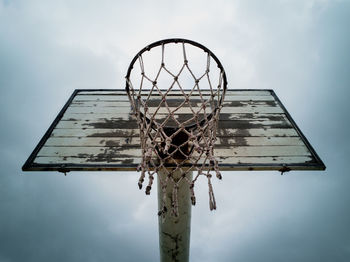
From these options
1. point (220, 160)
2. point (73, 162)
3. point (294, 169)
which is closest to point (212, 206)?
point (220, 160)

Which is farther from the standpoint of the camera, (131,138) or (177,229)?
(177,229)

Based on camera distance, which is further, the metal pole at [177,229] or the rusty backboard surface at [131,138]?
the metal pole at [177,229]

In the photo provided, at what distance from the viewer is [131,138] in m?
2.74

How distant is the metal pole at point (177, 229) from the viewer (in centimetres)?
280

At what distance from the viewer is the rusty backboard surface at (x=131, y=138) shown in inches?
94.1

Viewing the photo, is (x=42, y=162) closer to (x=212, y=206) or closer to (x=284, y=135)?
(x=212, y=206)

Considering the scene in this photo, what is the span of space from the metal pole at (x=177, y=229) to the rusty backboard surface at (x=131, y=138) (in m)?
0.68

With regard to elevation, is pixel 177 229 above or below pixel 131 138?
below

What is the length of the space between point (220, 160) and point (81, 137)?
181 centimetres

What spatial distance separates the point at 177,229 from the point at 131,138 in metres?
1.50

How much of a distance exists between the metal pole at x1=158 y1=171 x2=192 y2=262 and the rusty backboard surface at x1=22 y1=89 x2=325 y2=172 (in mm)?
682

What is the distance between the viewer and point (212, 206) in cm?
163

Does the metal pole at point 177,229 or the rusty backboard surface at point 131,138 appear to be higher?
the rusty backboard surface at point 131,138

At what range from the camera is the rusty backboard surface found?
2.39 metres
